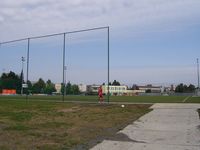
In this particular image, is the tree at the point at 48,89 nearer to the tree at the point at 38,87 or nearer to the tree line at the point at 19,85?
the tree line at the point at 19,85

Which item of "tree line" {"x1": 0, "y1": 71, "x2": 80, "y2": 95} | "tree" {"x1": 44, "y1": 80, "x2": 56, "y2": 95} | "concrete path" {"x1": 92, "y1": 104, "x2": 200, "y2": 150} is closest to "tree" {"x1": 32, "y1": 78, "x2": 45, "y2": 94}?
"tree line" {"x1": 0, "y1": 71, "x2": 80, "y2": 95}

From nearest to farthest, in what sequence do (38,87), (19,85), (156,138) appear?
(156,138), (19,85), (38,87)

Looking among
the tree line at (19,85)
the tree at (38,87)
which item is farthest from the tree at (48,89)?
the tree at (38,87)

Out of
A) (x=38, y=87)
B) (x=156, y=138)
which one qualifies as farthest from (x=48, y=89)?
(x=156, y=138)

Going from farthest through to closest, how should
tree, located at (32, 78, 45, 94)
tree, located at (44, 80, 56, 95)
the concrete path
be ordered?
1. tree, located at (44, 80, 56, 95)
2. tree, located at (32, 78, 45, 94)
3. the concrete path

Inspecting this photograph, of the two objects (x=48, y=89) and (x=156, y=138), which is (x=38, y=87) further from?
(x=156, y=138)

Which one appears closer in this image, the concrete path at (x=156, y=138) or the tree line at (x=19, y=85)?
the concrete path at (x=156, y=138)

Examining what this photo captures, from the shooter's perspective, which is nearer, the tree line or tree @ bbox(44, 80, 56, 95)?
the tree line

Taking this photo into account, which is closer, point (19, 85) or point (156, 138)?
point (156, 138)

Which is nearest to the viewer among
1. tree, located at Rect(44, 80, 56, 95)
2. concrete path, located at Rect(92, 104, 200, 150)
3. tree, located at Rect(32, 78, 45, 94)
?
concrete path, located at Rect(92, 104, 200, 150)

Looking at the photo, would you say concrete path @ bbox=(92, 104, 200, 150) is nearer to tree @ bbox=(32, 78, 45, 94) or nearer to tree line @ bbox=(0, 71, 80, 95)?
tree line @ bbox=(0, 71, 80, 95)

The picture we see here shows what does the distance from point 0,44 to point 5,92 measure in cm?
6155

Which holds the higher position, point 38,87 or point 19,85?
point 38,87

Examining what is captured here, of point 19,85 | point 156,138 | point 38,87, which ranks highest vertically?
point 38,87
